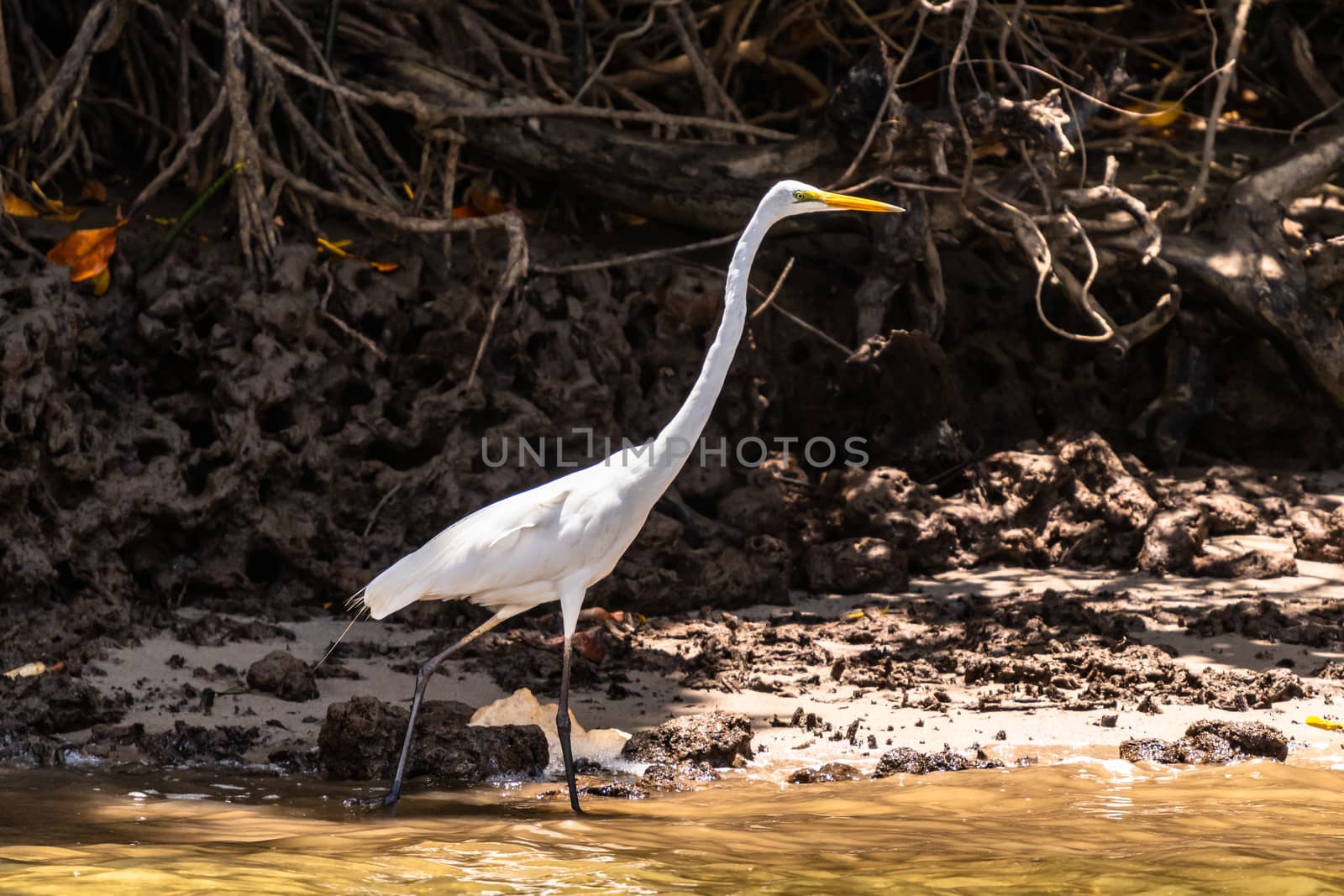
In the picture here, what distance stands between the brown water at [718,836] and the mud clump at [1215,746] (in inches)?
3.0

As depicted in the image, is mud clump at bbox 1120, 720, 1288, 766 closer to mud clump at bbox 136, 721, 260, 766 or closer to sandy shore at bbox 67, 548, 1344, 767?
sandy shore at bbox 67, 548, 1344, 767

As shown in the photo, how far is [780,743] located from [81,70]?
4.43 m

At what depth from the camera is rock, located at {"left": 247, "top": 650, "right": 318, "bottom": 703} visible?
15.8ft

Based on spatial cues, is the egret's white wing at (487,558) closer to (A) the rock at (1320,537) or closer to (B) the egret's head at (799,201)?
(B) the egret's head at (799,201)

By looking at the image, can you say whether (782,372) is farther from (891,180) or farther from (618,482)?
(618,482)

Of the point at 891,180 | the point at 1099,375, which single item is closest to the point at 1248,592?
the point at 1099,375

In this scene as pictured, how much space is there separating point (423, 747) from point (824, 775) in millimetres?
1228

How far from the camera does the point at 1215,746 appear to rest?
433 centimetres

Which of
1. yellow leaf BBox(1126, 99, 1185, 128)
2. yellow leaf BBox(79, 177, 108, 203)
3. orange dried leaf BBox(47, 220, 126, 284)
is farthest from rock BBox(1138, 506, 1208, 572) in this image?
yellow leaf BBox(79, 177, 108, 203)

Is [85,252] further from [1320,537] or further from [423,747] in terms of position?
[1320,537]

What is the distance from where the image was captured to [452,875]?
326 cm

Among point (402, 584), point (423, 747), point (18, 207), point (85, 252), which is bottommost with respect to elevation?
point (423, 747)

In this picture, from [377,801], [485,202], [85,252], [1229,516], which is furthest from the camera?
[485,202]

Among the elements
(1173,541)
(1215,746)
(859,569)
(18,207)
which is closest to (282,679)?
(859,569)
